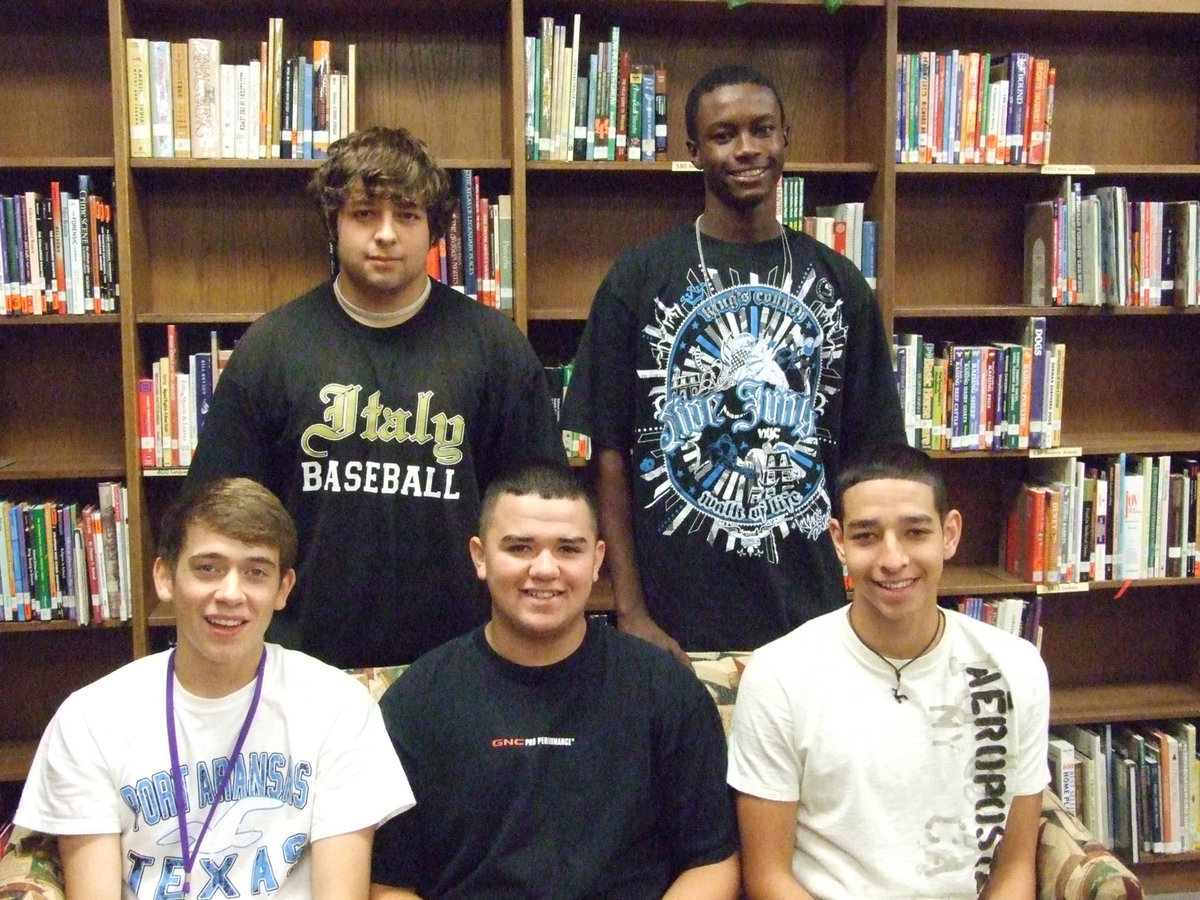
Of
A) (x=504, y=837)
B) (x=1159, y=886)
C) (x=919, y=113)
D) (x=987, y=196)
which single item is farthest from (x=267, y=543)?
(x=1159, y=886)

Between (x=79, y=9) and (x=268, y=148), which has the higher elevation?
(x=79, y=9)

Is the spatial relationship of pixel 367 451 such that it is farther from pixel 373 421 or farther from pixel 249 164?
pixel 249 164

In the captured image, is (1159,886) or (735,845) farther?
(1159,886)

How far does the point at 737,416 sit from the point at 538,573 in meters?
0.62

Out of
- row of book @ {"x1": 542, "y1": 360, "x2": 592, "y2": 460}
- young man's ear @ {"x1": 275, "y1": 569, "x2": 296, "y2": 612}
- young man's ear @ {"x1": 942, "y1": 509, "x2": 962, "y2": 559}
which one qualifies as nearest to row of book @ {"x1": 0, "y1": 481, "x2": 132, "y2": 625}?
row of book @ {"x1": 542, "y1": 360, "x2": 592, "y2": 460}

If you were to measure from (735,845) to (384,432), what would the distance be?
85 cm

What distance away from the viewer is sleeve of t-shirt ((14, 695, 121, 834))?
4.99 feet

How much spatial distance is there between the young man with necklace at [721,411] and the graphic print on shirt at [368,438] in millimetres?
318

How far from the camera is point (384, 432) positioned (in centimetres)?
185

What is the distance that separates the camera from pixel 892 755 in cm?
166

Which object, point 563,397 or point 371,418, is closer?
point 371,418

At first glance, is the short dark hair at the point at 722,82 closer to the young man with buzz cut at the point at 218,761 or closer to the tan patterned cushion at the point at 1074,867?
the young man with buzz cut at the point at 218,761

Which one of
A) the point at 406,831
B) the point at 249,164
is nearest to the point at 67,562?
the point at 249,164

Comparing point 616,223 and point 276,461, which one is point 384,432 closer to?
point 276,461
